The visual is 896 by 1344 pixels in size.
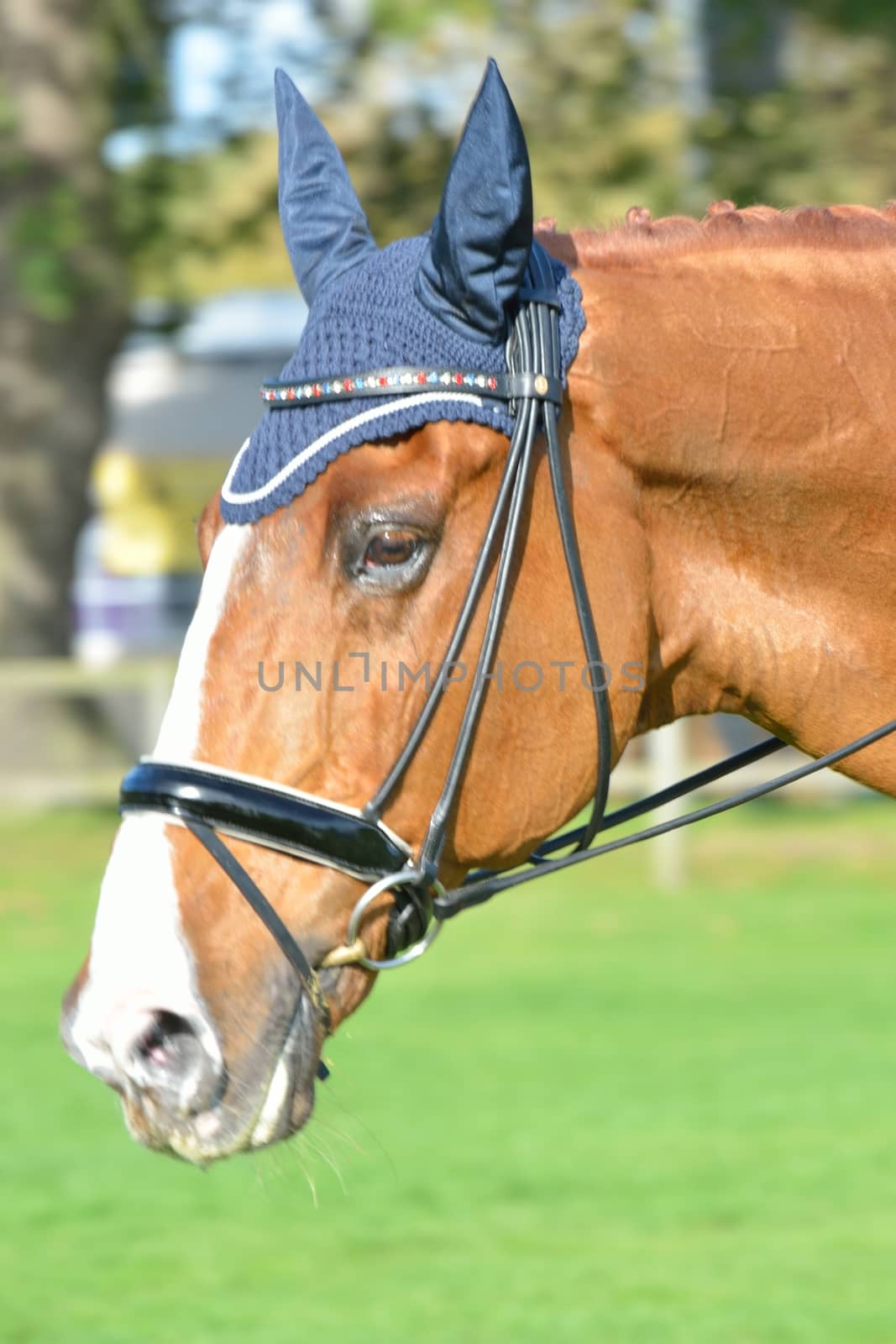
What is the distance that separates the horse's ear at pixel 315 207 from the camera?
9.12ft

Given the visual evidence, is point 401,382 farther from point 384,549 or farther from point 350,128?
point 350,128

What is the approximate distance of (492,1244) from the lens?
16.8ft

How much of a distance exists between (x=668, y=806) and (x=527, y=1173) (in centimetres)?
521

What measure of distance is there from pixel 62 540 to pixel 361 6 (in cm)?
544

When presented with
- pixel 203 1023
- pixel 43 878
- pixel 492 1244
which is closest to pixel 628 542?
pixel 203 1023

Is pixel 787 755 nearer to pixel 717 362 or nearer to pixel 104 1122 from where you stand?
pixel 104 1122

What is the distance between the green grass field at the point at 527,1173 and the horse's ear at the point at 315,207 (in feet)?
4.59

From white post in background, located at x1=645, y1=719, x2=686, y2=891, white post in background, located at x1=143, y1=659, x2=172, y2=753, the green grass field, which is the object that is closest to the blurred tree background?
white post in background, located at x1=143, y1=659, x2=172, y2=753

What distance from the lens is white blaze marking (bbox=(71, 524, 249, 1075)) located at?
2270mm

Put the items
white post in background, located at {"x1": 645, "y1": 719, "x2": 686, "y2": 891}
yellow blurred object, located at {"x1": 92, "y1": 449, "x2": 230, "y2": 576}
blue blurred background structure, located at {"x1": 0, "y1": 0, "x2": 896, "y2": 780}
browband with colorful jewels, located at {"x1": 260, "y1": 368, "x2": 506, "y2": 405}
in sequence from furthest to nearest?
yellow blurred object, located at {"x1": 92, "y1": 449, "x2": 230, "y2": 576}
blue blurred background structure, located at {"x1": 0, "y1": 0, "x2": 896, "y2": 780}
white post in background, located at {"x1": 645, "y1": 719, "x2": 686, "y2": 891}
browband with colorful jewels, located at {"x1": 260, "y1": 368, "x2": 506, "y2": 405}

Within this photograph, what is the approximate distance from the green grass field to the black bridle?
40 cm

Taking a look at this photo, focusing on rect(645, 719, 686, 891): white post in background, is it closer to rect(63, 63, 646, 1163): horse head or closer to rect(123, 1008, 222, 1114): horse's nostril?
rect(63, 63, 646, 1163): horse head

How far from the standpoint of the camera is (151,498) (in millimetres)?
23766

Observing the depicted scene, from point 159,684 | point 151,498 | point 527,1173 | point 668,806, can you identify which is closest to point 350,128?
point 159,684
